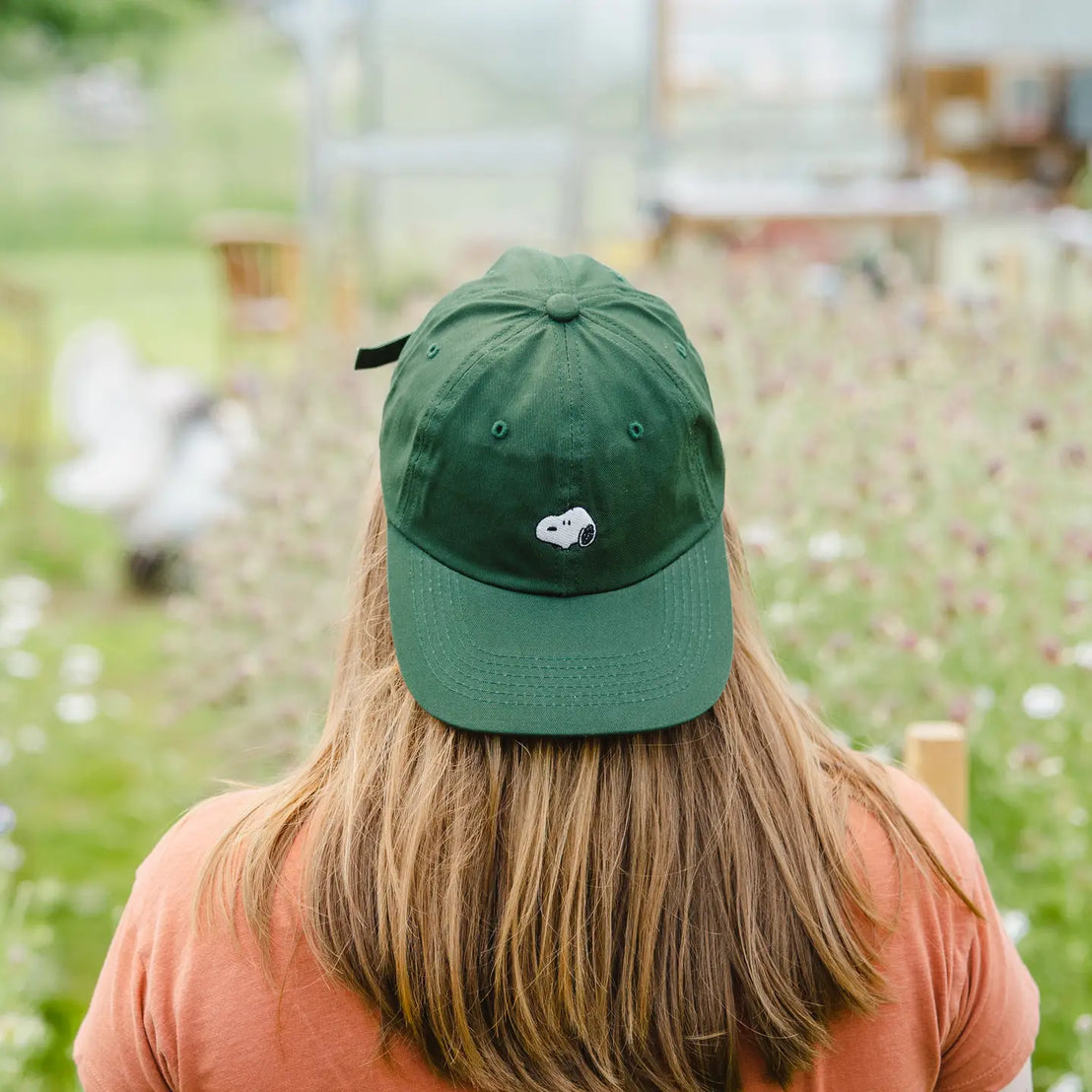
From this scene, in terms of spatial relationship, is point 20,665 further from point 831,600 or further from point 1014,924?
point 1014,924

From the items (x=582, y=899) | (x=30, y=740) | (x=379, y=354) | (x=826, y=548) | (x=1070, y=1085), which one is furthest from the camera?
(x=30, y=740)

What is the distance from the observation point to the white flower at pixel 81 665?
3.63 metres

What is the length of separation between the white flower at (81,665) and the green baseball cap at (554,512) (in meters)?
2.81

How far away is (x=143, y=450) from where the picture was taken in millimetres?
5062

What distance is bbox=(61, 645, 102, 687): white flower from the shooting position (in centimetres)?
363

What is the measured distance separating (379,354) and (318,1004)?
0.54 meters

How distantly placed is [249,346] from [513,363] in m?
8.86

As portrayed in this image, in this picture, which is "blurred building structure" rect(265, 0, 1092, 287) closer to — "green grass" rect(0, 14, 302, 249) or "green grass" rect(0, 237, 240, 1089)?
"green grass" rect(0, 237, 240, 1089)

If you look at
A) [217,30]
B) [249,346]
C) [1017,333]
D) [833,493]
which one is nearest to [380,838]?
[833,493]

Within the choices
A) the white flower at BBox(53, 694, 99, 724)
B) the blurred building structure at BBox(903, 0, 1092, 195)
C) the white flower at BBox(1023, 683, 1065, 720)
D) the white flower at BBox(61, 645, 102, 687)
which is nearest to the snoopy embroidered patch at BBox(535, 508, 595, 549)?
the white flower at BBox(1023, 683, 1065, 720)

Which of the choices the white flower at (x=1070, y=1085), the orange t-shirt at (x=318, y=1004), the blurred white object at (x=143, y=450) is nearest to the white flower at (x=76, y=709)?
the blurred white object at (x=143, y=450)

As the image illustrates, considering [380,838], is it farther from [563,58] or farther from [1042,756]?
[563,58]

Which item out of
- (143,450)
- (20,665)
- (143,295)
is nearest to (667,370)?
(20,665)

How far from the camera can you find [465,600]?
102cm
